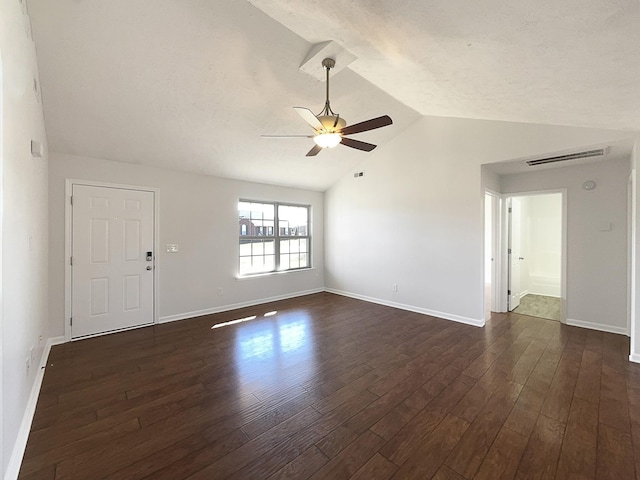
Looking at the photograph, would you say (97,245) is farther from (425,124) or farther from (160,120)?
(425,124)

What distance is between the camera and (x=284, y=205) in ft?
19.2

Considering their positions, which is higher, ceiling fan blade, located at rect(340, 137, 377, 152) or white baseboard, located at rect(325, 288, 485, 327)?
ceiling fan blade, located at rect(340, 137, 377, 152)

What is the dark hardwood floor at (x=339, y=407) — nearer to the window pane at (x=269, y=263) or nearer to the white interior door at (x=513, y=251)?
the white interior door at (x=513, y=251)

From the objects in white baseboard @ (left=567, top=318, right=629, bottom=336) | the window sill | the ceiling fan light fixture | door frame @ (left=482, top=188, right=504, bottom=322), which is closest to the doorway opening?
door frame @ (left=482, top=188, right=504, bottom=322)

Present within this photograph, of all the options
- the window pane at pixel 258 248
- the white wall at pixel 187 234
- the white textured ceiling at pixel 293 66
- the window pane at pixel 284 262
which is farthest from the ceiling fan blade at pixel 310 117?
the window pane at pixel 284 262

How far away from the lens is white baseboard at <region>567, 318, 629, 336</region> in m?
3.67

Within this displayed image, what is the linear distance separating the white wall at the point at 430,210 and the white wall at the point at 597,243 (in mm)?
1085

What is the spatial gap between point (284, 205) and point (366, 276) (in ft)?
7.56

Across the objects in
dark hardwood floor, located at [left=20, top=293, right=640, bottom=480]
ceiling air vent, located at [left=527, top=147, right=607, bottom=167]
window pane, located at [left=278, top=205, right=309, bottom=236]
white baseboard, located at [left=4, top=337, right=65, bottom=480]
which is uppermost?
ceiling air vent, located at [left=527, top=147, right=607, bottom=167]

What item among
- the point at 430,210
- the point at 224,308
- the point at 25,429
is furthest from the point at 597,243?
the point at 25,429

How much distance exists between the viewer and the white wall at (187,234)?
135 inches

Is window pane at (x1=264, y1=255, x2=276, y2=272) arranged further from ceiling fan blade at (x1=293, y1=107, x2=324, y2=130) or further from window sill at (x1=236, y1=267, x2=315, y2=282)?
ceiling fan blade at (x1=293, y1=107, x2=324, y2=130)

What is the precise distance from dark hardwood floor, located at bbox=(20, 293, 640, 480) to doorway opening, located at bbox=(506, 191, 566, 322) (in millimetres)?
1677

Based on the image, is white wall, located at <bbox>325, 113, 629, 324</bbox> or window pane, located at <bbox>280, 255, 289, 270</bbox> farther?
window pane, located at <bbox>280, 255, 289, 270</bbox>
